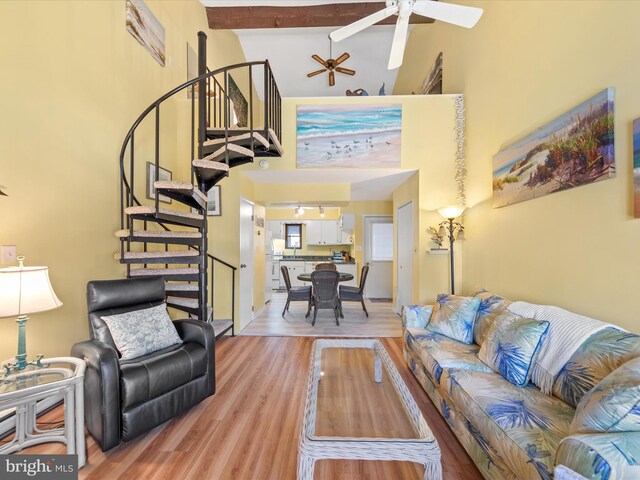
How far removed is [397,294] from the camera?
16.4 ft

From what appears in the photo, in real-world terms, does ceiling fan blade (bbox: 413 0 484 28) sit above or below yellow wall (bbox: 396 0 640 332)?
above

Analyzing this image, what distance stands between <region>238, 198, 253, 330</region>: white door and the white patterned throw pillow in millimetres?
1959

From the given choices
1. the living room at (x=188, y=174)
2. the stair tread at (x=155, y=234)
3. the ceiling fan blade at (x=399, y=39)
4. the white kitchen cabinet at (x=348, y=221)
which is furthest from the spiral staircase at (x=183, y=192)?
the white kitchen cabinet at (x=348, y=221)

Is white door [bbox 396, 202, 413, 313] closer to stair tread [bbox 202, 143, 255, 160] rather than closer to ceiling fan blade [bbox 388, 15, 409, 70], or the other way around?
ceiling fan blade [bbox 388, 15, 409, 70]

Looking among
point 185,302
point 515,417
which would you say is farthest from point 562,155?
point 185,302

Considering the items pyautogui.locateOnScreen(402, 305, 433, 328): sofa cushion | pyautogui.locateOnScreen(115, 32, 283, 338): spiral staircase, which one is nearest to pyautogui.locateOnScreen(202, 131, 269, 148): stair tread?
pyautogui.locateOnScreen(115, 32, 283, 338): spiral staircase

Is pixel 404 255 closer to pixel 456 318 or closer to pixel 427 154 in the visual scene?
pixel 427 154

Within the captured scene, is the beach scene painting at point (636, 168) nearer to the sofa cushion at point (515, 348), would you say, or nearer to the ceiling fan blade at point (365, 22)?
the sofa cushion at point (515, 348)

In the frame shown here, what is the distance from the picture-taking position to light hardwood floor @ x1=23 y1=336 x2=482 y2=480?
1525 mm

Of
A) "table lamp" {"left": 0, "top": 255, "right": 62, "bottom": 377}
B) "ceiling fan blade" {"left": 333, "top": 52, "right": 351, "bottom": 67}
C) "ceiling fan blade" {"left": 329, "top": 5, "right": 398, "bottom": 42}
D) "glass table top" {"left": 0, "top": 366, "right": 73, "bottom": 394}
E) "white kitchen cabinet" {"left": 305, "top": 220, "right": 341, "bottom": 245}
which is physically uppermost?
"ceiling fan blade" {"left": 333, "top": 52, "right": 351, "bottom": 67}

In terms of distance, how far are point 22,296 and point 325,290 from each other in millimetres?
3367

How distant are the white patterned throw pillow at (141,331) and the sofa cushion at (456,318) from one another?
7.56ft

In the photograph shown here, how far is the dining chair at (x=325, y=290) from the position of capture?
422 cm

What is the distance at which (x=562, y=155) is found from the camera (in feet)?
6.64
